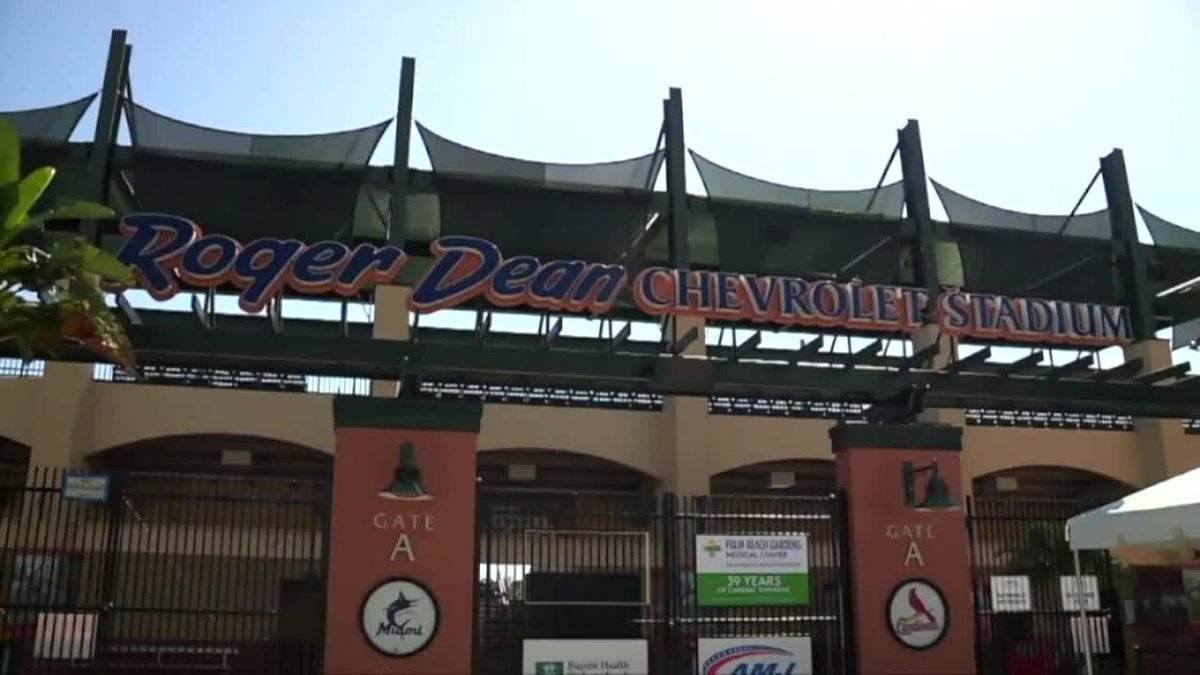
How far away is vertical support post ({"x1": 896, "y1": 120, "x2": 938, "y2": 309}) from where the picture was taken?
25875mm

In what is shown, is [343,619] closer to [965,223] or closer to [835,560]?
[835,560]

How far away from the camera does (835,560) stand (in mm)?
12977

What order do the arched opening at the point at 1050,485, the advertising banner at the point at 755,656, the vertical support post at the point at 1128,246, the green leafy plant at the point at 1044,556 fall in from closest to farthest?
the advertising banner at the point at 755,656
the green leafy plant at the point at 1044,556
the vertical support post at the point at 1128,246
the arched opening at the point at 1050,485

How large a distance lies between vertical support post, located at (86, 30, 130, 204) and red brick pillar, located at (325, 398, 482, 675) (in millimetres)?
13127

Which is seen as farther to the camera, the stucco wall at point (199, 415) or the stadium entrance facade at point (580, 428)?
the stucco wall at point (199, 415)

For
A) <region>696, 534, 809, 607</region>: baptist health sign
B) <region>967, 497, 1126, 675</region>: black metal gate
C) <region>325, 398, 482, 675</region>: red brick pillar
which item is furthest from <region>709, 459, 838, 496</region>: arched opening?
<region>325, 398, 482, 675</region>: red brick pillar

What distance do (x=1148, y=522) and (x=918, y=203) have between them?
17.2 meters

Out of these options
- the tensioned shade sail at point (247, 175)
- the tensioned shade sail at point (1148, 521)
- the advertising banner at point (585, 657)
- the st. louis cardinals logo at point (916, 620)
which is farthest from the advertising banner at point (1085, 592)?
the tensioned shade sail at point (247, 175)

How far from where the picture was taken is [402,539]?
11711 millimetres

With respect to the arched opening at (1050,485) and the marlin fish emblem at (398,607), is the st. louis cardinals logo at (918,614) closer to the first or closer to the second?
the marlin fish emblem at (398,607)

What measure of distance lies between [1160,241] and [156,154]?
23.9 metres

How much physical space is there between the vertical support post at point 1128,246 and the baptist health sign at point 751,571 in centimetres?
1742

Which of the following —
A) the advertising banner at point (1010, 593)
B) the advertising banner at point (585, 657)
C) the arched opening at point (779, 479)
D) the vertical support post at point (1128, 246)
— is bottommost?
the advertising banner at point (585, 657)

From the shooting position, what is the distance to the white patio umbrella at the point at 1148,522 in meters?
9.86
